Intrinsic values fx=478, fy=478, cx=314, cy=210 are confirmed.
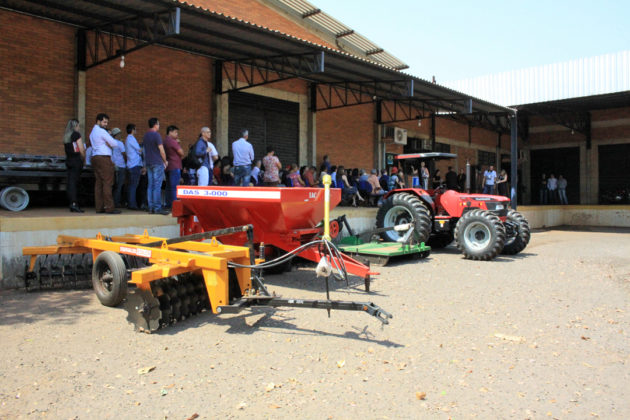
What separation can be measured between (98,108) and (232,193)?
616cm

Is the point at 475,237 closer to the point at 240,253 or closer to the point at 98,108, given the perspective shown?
the point at 240,253

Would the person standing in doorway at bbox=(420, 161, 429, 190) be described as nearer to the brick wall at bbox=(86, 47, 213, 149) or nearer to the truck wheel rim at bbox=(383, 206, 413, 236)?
the truck wheel rim at bbox=(383, 206, 413, 236)

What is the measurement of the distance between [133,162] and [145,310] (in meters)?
5.11

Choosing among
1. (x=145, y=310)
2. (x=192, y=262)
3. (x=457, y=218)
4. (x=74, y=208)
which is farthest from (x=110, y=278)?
(x=457, y=218)

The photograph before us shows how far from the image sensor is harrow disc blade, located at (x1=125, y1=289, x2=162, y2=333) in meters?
4.65

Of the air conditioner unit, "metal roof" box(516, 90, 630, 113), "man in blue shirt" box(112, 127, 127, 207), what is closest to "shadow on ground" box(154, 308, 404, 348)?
"man in blue shirt" box(112, 127, 127, 207)

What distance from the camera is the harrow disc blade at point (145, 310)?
183 inches

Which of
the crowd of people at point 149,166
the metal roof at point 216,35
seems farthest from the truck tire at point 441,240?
the metal roof at point 216,35

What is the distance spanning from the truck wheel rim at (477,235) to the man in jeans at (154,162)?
5.78 m

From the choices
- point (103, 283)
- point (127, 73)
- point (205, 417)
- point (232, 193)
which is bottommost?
point (205, 417)

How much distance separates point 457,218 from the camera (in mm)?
10430

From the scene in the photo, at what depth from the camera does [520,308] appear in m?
5.73

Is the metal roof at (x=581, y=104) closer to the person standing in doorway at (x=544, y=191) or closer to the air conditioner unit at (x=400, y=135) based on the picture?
the person standing in doorway at (x=544, y=191)

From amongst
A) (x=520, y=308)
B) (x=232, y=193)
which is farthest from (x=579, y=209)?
(x=232, y=193)
